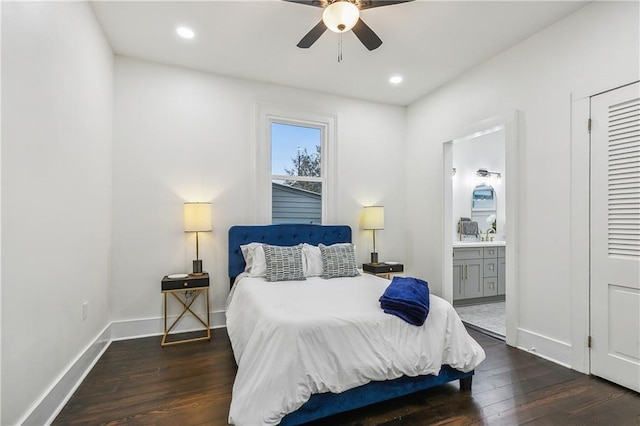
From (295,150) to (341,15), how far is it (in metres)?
2.23

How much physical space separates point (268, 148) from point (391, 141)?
198 centimetres

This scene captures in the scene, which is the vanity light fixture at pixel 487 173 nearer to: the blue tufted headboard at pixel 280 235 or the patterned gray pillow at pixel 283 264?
the blue tufted headboard at pixel 280 235

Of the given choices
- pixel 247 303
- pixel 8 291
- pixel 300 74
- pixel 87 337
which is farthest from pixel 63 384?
pixel 300 74

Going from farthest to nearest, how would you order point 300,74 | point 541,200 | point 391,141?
point 391,141, point 300,74, point 541,200

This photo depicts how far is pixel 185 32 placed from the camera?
294cm

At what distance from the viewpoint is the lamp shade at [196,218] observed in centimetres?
331

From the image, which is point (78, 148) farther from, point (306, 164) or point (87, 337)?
point (306, 164)

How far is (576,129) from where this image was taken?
8.62 feet

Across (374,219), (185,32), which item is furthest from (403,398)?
(185,32)

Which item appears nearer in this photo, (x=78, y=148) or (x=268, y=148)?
(x=78, y=148)

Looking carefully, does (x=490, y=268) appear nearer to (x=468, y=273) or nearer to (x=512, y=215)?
(x=468, y=273)

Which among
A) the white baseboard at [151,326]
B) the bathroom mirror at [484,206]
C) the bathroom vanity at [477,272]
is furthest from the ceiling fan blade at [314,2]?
the bathroom mirror at [484,206]

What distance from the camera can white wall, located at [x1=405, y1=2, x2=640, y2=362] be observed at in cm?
244

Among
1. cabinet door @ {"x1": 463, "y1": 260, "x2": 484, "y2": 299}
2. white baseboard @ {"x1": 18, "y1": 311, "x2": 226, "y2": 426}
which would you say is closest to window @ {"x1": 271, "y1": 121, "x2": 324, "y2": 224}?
white baseboard @ {"x1": 18, "y1": 311, "x2": 226, "y2": 426}
